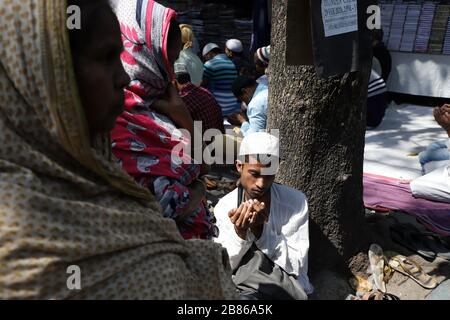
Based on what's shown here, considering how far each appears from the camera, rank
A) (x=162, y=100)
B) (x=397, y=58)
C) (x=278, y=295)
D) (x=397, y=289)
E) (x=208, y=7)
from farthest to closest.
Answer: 1. (x=208, y=7)
2. (x=397, y=58)
3. (x=397, y=289)
4. (x=278, y=295)
5. (x=162, y=100)

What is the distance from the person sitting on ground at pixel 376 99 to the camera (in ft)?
19.4

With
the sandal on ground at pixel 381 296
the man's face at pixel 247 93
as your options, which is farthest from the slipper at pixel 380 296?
the man's face at pixel 247 93

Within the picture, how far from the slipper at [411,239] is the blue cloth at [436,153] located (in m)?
0.89

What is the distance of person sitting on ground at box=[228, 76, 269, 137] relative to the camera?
15.2 ft

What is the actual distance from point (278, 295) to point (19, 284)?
1845 millimetres

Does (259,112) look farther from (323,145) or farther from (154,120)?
(154,120)

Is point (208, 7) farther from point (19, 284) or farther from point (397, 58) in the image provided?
point (19, 284)

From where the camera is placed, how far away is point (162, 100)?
161cm

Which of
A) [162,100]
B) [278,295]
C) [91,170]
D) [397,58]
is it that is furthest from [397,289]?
[397,58]

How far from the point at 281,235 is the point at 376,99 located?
12.9ft

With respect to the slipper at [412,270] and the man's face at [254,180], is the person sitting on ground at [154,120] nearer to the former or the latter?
the man's face at [254,180]

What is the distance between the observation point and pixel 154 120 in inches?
61.4

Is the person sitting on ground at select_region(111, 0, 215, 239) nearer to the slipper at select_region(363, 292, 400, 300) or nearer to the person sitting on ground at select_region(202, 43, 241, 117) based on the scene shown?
the slipper at select_region(363, 292, 400, 300)
